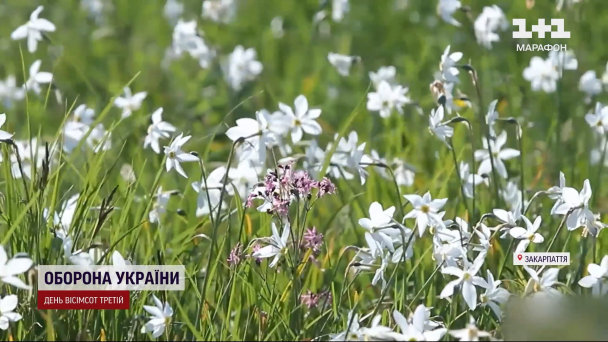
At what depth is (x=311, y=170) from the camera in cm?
246

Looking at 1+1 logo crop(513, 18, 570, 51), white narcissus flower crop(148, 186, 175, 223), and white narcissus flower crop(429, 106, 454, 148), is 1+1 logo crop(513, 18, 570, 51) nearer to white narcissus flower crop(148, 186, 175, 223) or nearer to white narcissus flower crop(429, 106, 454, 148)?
white narcissus flower crop(429, 106, 454, 148)

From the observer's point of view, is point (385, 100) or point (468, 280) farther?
point (385, 100)

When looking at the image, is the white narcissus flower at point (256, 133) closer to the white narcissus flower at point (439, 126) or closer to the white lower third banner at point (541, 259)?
the white narcissus flower at point (439, 126)

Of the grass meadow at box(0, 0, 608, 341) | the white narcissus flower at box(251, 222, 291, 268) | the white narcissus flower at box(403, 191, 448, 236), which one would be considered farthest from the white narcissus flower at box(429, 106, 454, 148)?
the white narcissus flower at box(251, 222, 291, 268)

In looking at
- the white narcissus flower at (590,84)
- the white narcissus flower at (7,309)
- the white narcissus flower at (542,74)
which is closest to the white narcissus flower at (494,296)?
the white narcissus flower at (7,309)

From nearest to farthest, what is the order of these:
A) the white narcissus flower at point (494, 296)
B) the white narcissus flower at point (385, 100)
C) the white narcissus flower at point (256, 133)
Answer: the white narcissus flower at point (494, 296)
the white narcissus flower at point (256, 133)
the white narcissus flower at point (385, 100)

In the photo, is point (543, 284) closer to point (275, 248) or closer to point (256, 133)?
point (275, 248)

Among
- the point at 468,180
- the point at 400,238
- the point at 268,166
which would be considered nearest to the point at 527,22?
the point at 468,180

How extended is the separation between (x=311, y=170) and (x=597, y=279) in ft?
2.88

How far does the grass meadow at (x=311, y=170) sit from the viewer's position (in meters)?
1.82

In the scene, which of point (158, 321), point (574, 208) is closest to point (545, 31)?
point (574, 208)

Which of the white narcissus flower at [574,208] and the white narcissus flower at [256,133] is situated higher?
the white narcissus flower at [256,133]

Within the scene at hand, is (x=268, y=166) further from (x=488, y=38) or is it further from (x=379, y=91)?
(x=488, y=38)

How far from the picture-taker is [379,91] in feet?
8.89
